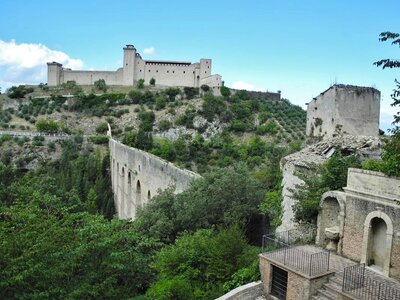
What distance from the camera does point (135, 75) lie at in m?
76.5

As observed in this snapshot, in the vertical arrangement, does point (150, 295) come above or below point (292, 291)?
below

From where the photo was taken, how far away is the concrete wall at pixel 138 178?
2020 cm

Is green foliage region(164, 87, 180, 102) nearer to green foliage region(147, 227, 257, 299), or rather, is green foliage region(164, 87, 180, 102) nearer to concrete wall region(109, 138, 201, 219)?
concrete wall region(109, 138, 201, 219)

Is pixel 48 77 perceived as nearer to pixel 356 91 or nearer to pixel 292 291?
pixel 356 91

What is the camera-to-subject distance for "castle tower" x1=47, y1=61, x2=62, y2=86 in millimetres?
79562

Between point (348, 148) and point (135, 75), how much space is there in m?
68.4

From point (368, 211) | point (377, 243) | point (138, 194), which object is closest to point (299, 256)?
point (377, 243)

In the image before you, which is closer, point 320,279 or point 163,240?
point 320,279

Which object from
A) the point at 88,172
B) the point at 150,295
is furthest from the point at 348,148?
the point at 88,172

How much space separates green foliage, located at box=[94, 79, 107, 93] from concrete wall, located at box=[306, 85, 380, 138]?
6053 cm

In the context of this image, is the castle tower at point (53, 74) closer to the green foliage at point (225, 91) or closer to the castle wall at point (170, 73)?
the castle wall at point (170, 73)

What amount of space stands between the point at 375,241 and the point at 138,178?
21.4 metres

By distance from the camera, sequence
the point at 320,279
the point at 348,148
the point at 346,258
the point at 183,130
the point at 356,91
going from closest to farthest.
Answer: the point at 320,279
the point at 346,258
the point at 348,148
the point at 356,91
the point at 183,130

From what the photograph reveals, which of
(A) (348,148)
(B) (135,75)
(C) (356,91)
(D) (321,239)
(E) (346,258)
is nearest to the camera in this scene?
(E) (346,258)
